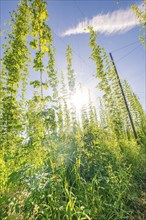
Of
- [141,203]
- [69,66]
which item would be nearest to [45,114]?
[141,203]

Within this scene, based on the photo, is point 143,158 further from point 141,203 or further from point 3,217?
point 3,217

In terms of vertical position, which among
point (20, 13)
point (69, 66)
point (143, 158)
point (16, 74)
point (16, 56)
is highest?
point (69, 66)

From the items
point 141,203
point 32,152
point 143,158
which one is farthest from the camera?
point 143,158

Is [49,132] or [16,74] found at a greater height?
[16,74]

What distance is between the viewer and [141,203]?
3414 mm

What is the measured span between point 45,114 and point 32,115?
0.76 feet

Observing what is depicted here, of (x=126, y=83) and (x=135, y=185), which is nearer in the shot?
(x=135, y=185)

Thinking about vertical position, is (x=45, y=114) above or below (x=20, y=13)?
below

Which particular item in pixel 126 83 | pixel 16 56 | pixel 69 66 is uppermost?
pixel 126 83

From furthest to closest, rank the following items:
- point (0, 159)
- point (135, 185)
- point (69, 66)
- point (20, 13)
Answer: point (69, 66)
point (20, 13)
point (135, 185)
point (0, 159)

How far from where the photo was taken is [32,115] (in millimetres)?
3203

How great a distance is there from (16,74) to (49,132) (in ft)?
17.8

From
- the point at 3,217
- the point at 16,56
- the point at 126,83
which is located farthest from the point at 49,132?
the point at 126,83

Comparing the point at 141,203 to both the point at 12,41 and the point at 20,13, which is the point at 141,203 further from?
the point at 20,13
